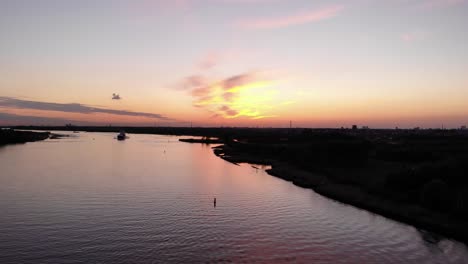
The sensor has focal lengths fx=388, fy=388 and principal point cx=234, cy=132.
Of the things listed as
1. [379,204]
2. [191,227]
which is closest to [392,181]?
[379,204]

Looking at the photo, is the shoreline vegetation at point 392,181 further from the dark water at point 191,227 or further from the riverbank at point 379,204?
the dark water at point 191,227

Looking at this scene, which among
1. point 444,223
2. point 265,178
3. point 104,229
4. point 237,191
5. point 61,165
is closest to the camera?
point 104,229

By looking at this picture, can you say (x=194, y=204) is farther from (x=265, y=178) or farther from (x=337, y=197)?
(x=265, y=178)

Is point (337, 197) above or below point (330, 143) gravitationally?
below


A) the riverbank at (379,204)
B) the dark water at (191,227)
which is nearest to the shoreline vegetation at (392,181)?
the riverbank at (379,204)

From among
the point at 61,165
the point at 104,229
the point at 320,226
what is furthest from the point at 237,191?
the point at 61,165

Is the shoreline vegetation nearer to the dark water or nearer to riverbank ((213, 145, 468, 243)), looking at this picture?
riverbank ((213, 145, 468, 243))
